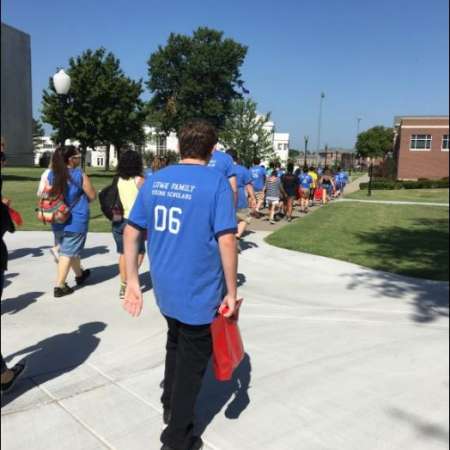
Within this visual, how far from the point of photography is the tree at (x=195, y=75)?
6662 cm

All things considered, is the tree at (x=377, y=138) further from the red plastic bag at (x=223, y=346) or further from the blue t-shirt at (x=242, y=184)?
the blue t-shirt at (x=242, y=184)

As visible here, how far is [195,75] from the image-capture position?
67.6 meters

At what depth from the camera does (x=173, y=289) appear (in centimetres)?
244

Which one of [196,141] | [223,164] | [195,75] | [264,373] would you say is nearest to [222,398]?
[264,373]

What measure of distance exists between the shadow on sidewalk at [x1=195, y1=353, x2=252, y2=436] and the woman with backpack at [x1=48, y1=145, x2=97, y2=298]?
2509 mm

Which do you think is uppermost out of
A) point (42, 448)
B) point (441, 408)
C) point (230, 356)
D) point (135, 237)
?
point (135, 237)

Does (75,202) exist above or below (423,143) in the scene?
below

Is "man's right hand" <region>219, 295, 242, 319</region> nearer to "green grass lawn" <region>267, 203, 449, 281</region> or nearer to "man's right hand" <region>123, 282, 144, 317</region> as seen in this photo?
"man's right hand" <region>123, 282, 144, 317</region>

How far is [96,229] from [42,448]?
26.7 ft

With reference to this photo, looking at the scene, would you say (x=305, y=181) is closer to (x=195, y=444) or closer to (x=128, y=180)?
(x=128, y=180)

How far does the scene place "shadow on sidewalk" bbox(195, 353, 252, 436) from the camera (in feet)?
9.44

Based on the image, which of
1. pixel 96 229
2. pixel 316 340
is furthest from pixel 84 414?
pixel 96 229

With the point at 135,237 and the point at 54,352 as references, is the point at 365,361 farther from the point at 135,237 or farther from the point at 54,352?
the point at 54,352

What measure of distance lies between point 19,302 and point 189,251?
3478mm
